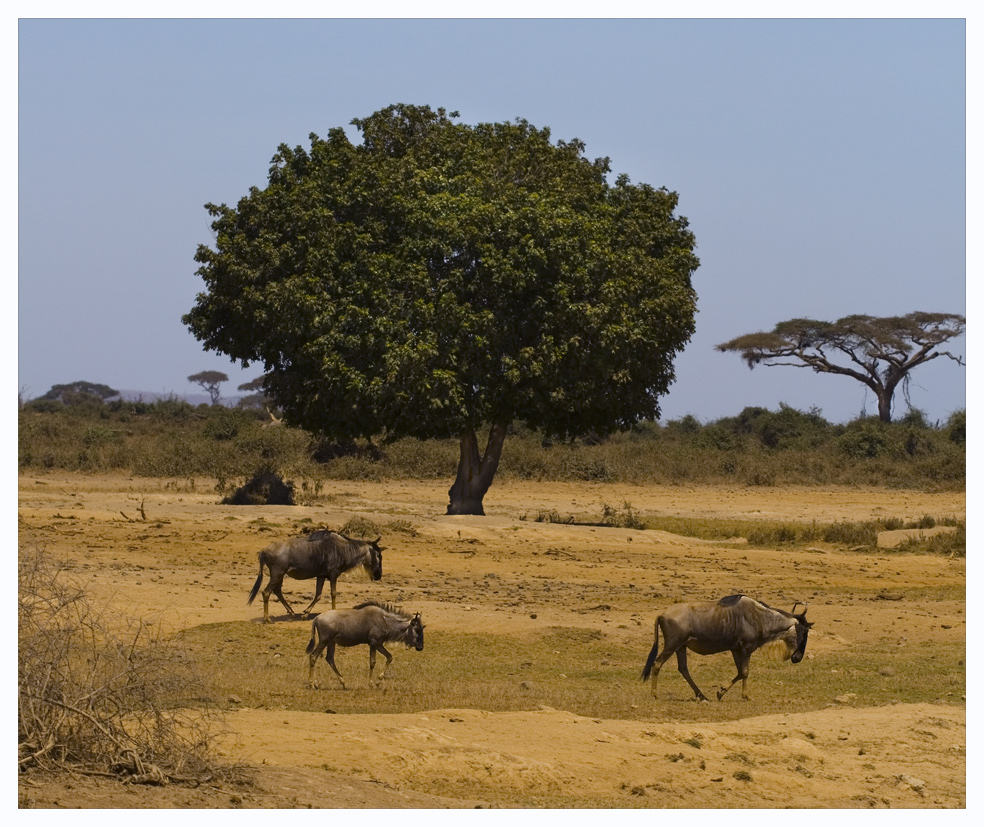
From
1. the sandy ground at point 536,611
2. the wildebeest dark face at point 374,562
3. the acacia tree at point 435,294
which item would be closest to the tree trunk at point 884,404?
the sandy ground at point 536,611

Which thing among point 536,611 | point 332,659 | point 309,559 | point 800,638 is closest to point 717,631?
point 800,638

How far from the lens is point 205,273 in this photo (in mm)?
31516

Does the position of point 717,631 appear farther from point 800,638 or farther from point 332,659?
point 332,659

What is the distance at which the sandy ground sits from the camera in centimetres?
1001

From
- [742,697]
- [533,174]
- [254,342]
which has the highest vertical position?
[533,174]

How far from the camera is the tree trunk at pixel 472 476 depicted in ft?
109

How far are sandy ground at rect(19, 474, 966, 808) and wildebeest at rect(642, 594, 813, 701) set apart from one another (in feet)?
3.17

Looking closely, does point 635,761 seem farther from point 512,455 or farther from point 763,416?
point 763,416

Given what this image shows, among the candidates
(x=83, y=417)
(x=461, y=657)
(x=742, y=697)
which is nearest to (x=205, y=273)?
(x=461, y=657)

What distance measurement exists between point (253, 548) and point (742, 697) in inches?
550

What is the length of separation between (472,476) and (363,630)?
19.4 metres

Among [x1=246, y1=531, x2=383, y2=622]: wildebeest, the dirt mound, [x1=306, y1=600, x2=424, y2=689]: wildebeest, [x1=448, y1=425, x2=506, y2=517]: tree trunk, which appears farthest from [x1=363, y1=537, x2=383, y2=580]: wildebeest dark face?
the dirt mound

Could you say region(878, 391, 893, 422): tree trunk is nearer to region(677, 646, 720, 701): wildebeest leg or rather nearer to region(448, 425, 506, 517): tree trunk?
region(448, 425, 506, 517): tree trunk

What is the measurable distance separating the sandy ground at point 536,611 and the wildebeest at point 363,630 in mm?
1860
